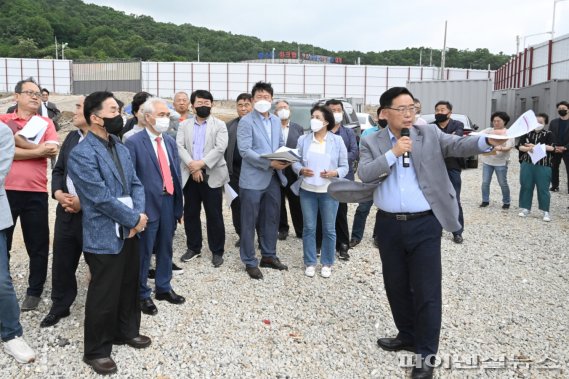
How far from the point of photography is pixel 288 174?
22.7ft

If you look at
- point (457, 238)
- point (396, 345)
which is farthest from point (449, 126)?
point (396, 345)

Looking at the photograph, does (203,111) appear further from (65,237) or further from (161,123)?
(65,237)

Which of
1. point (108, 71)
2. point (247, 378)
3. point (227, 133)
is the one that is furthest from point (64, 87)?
point (247, 378)

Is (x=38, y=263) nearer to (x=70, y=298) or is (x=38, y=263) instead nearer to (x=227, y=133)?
(x=70, y=298)

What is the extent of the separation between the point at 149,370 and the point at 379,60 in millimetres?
89037

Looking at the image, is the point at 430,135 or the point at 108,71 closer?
the point at 430,135

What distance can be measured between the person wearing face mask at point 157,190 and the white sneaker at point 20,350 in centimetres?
103

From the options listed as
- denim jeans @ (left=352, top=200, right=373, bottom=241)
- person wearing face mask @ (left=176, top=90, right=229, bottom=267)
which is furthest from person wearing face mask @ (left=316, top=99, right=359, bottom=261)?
person wearing face mask @ (left=176, top=90, right=229, bottom=267)

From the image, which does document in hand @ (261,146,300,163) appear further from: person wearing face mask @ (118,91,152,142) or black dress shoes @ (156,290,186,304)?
black dress shoes @ (156,290,186,304)

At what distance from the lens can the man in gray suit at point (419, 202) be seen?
3.57 metres

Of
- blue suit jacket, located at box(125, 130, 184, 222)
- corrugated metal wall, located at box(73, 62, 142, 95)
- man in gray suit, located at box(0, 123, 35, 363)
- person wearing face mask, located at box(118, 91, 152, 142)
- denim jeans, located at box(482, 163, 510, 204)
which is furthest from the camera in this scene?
corrugated metal wall, located at box(73, 62, 142, 95)

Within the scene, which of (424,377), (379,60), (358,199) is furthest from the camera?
(379,60)

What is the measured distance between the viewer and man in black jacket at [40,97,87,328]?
13.7 feet

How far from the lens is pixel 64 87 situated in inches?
1738
